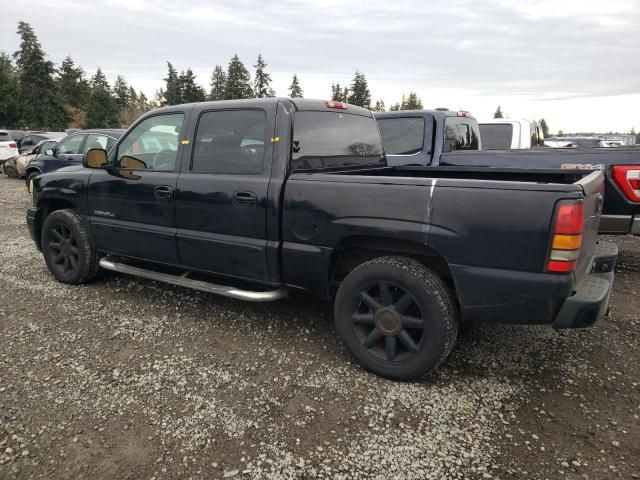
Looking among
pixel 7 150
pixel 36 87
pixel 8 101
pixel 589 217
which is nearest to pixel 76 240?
pixel 589 217

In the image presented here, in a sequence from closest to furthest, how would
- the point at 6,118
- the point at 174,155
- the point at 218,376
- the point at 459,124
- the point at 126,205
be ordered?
the point at 218,376, the point at 174,155, the point at 126,205, the point at 459,124, the point at 6,118

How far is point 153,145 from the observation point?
13.1 feet

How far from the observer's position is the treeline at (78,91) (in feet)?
A: 163

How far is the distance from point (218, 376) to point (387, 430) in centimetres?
120

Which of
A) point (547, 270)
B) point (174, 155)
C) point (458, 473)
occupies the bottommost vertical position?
point (458, 473)

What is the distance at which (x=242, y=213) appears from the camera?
3.32 metres

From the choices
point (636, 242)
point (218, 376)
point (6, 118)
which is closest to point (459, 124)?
point (636, 242)

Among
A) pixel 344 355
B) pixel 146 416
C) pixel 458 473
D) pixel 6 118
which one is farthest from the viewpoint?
pixel 6 118

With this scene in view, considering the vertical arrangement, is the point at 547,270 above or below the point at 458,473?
above

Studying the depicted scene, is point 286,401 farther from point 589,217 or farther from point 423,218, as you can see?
point 589,217

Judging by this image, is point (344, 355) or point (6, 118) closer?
point (344, 355)

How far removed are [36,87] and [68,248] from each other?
57257 millimetres

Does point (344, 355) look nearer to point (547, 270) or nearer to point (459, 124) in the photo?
point (547, 270)

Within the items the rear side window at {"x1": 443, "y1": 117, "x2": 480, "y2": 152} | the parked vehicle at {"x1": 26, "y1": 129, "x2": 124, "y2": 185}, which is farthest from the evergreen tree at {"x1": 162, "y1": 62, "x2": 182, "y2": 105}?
the rear side window at {"x1": 443, "y1": 117, "x2": 480, "y2": 152}
